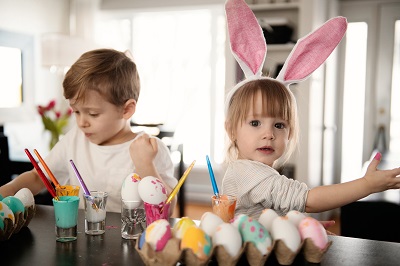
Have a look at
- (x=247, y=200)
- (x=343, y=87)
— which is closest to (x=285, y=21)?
(x=343, y=87)

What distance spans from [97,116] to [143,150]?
29cm

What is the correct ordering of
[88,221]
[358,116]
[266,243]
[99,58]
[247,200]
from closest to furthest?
[266,243], [88,221], [247,200], [99,58], [358,116]

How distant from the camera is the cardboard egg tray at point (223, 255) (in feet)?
2.35

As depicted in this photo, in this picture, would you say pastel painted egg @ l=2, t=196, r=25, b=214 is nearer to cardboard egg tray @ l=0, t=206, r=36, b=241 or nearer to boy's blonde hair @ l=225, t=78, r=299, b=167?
cardboard egg tray @ l=0, t=206, r=36, b=241

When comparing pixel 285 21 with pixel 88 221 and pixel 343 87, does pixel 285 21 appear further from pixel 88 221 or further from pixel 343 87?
pixel 88 221

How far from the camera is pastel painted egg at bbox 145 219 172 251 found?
728 millimetres

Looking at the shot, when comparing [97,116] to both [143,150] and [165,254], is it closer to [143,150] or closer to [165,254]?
[143,150]

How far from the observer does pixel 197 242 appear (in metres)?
0.72

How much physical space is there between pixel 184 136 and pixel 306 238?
14.1 feet

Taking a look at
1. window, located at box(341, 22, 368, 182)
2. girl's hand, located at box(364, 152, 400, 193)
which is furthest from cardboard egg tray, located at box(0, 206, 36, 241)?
window, located at box(341, 22, 368, 182)

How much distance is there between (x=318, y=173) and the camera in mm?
3910

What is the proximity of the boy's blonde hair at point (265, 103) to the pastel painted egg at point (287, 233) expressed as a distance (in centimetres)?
42

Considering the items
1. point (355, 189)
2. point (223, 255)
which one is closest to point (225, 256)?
point (223, 255)

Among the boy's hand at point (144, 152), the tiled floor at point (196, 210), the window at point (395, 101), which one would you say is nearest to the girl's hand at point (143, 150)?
the boy's hand at point (144, 152)
